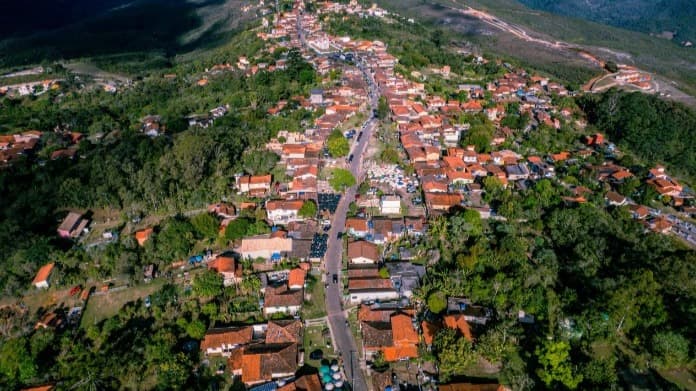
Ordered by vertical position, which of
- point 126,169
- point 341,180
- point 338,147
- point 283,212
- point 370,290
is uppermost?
point 338,147

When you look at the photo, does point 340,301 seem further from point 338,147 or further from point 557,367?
point 338,147

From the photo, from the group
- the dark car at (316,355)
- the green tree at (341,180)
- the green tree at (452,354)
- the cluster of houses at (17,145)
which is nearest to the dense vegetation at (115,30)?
the cluster of houses at (17,145)

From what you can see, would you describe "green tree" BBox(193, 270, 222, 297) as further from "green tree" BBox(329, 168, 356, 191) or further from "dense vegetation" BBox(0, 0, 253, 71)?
"dense vegetation" BBox(0, 0, 253, 71)

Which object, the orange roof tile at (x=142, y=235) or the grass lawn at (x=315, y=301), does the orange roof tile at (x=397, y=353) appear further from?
the orange roof tile at (x=142, y=235)

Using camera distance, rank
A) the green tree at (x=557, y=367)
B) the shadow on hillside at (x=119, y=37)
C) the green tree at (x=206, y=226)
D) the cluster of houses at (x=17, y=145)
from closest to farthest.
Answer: the green tree at (x=557, y=367) < the green tree at (x=206, y=226) < the cluster of houses at (x=17, y=145) < the shadow on hillside at (x=119, y=37)

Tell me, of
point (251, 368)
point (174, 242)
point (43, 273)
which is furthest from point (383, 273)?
point (43, 273)

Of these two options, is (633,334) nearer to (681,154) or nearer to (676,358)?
(676,358)

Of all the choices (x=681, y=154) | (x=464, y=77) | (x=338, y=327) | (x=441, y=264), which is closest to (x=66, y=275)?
(x=338, y=327)
